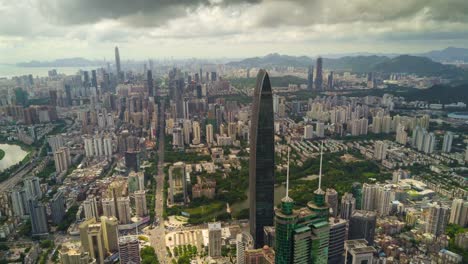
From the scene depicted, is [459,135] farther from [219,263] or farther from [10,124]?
[10,124]

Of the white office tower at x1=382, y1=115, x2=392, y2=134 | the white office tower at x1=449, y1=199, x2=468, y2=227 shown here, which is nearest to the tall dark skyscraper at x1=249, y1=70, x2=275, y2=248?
the white office tower at x1=449, y1=199, x2=468, y2=227

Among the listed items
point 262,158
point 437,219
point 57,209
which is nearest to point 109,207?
point 57,209

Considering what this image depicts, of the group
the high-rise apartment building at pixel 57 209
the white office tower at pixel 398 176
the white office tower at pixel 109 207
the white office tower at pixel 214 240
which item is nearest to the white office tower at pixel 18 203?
the high-rise apartment building at pixel 57 209

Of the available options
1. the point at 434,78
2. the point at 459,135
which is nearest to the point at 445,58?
the point at 434,78

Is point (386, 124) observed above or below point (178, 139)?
above

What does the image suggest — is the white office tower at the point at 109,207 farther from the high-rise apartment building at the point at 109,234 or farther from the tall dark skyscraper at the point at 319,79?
the tall dark skyscraper at the point at 319,79

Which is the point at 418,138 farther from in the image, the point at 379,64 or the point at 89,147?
the point at 379,64
